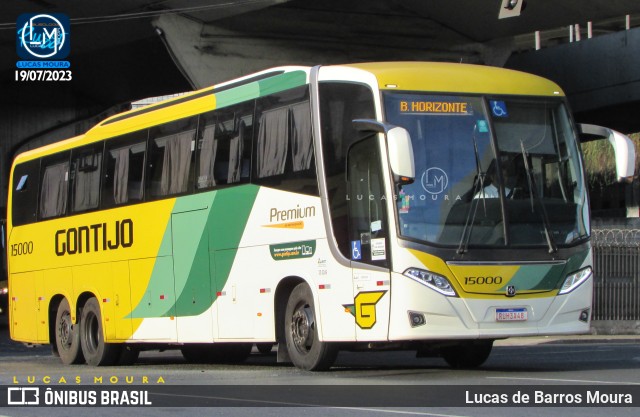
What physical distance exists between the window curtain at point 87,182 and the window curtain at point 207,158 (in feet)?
10.5

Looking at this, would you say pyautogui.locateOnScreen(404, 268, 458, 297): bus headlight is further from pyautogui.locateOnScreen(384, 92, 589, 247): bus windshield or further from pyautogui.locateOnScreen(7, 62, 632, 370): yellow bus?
pyautogui.locateOnScreen(384, 92, 589, 247): bus windshield

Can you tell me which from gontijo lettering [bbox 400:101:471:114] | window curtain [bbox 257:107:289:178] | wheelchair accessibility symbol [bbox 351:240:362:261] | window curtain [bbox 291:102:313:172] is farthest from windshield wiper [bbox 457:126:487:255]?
window curtain [bbox 257:107:289:178]

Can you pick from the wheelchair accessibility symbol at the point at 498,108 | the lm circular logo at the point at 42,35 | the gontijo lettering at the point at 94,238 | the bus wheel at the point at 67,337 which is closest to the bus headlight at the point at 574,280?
the wheelchair accessibility symbol at the point at 498,108

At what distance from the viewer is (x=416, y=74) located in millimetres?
14023

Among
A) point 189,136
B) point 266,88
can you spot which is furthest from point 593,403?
point 189,136

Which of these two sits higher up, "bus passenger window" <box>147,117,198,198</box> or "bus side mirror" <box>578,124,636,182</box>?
"bus passenger window" <box>147,117,198,198</box>

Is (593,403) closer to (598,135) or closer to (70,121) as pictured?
(598,135)

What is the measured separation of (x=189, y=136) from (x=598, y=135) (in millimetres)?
5661

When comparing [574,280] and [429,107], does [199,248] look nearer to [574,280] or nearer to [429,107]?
[429,107]

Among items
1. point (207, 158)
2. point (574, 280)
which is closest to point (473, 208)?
point (574, 280)

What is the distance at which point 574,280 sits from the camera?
1398cm

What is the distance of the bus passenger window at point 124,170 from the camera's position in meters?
18.2

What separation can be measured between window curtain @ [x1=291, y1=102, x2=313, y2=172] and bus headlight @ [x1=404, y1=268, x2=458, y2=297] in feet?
6.50

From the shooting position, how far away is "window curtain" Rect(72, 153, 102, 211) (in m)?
19.4
